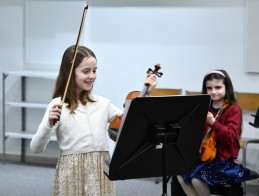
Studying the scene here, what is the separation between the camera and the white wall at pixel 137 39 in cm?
447

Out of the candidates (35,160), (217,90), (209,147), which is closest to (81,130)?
(209,147)

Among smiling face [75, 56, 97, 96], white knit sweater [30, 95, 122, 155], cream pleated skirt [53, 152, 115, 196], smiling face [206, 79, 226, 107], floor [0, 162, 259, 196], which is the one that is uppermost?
smiling face [75, 56, 97, 96]

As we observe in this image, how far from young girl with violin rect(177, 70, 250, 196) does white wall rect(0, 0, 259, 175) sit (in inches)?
55.7

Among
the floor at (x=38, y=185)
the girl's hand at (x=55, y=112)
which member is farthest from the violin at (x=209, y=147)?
the girl's hand at (x=55, y=112)

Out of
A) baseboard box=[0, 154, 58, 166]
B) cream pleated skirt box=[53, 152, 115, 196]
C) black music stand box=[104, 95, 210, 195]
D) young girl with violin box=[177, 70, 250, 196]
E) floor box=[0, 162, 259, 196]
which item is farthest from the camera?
baseboard box=[0, 154, 58, 166]

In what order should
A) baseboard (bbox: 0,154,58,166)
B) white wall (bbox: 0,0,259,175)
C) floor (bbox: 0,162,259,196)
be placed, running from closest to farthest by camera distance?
floor (bbox: 0,162,259,196), white wall (bbox: 0,0,259,175), baseboard (bbox: 0,154,58,166)

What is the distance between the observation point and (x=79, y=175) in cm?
224

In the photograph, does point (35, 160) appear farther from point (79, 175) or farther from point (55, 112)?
point (55, 112)

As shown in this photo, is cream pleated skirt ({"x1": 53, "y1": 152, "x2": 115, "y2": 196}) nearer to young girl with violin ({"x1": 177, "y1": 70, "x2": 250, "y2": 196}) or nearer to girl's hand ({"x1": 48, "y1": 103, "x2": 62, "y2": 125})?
girl's hand ({"x1": 48, "y1": 103, "x2": 62, "y2": 125})

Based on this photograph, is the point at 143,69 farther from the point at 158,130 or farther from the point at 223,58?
the point at 158,130

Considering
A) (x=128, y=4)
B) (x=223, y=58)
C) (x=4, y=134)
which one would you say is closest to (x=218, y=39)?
(x=223, y=58)

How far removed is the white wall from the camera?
176 inches

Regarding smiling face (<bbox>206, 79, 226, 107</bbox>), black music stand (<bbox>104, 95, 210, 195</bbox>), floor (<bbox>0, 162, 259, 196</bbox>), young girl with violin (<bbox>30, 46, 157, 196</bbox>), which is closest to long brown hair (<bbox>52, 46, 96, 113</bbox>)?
young girl with violin (<bbox>30, 46, 157, 196</bbox>)

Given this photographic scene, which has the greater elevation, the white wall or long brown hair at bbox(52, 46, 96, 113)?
the white wall
